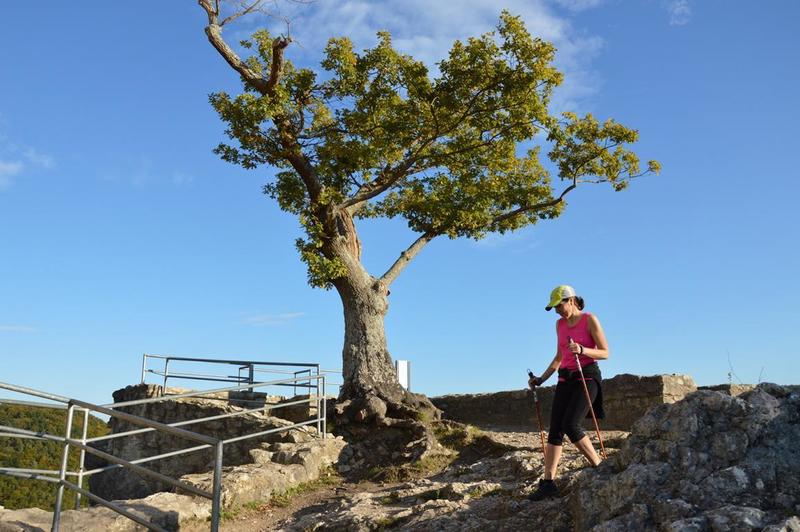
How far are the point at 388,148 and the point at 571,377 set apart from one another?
35.8ft

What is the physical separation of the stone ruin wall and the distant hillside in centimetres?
3386

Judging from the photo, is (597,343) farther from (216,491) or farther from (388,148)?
(388,148)

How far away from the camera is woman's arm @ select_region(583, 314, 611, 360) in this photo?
593cm

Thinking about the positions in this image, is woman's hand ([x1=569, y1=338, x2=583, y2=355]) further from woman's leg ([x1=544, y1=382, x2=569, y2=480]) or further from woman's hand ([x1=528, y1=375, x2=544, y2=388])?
woman's hand ([x1=528, y1=375, x2=544, y2=388])

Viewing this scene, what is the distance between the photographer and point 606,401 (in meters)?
13.3

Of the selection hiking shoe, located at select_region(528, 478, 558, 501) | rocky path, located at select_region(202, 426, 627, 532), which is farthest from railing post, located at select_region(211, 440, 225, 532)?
hiking shoe, located at select_region(528, 478, 558, 501)

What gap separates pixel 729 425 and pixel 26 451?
55.5m

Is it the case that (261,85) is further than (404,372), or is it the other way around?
(404,372)

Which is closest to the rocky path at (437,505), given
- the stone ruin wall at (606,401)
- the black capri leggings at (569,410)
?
the black capri leggings at (569,410)

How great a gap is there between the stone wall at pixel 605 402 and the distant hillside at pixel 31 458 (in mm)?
33832

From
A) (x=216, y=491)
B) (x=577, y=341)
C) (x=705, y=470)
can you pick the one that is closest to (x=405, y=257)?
(x=577, y=341)

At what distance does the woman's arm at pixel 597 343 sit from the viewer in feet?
19.5

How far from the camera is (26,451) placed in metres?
51.0

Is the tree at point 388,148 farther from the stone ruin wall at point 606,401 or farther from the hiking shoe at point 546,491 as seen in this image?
the hiking shoe at point 546,491
